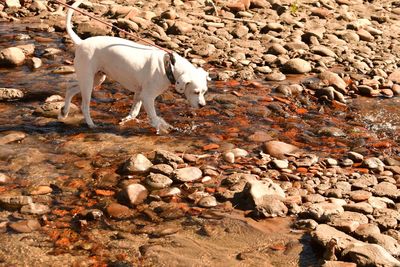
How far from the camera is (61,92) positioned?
10266 mm

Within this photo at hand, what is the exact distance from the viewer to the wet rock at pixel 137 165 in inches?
274

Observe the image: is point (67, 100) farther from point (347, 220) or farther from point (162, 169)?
point (347, 220)

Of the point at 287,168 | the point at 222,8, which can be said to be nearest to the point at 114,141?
the point at 287,168

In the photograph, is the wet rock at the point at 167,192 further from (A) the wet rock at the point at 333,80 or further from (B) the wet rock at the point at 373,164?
(A) the wet rock at the point at 333,80

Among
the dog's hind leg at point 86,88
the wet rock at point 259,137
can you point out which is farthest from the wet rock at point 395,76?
the dog's hind leg at point 86,88

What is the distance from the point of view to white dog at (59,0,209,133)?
25.5ft

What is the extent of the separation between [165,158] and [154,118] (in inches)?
49.2

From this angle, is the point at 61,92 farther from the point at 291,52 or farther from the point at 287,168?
the point at 291,52

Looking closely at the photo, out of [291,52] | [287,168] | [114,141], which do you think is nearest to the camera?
[287,168]

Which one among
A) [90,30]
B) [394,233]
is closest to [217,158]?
[394,233]

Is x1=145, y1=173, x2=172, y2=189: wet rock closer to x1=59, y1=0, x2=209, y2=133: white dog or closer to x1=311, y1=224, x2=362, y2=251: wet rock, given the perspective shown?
x1=59, y1=0, x2=209, y2=133: white dog

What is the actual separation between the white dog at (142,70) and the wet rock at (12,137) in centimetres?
114

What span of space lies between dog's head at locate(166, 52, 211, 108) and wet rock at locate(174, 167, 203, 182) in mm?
1304

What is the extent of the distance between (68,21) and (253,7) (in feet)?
31.5
